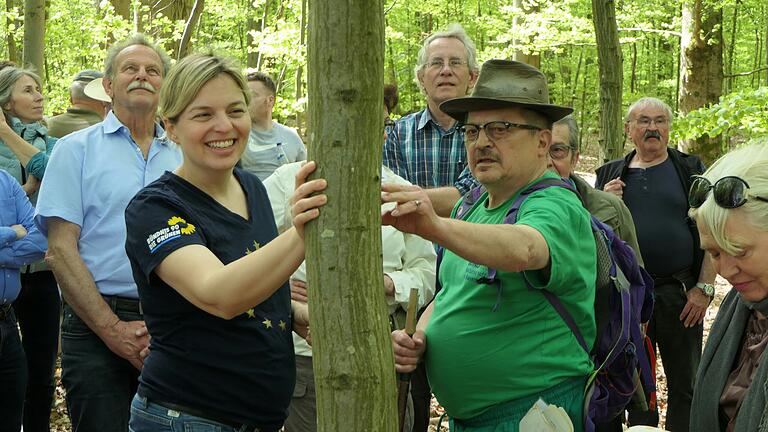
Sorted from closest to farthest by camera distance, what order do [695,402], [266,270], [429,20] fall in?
[266,270]
[695,402]
[429,20]

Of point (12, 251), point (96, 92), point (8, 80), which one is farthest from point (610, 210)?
point (8, 80)

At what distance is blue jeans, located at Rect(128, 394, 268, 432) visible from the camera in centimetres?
249

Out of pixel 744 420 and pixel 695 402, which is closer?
pixel 744 420

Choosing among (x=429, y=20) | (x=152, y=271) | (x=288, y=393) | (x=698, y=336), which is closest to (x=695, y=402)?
(x=288, y=393)

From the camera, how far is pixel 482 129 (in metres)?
2.98

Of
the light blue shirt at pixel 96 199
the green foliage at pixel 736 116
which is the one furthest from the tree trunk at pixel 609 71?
the light blue shirt at pixel 96 199

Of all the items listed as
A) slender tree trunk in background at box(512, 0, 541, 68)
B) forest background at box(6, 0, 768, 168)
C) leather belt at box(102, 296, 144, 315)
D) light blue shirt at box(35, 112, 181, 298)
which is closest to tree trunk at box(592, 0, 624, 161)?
forest background at box(6, 0, 768, 168)

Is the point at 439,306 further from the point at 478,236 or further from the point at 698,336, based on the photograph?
the point at 698,336

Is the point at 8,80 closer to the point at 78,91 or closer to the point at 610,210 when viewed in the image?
the point at 78,91

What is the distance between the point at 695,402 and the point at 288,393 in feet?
4.69

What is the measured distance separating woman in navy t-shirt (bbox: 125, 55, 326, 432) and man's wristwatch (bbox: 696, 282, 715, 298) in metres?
4.11

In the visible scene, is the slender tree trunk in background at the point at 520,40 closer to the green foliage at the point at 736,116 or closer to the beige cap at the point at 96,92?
the green foliage at the point at 736,116

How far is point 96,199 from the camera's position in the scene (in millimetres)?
3746

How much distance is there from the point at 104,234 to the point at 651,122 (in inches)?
167
